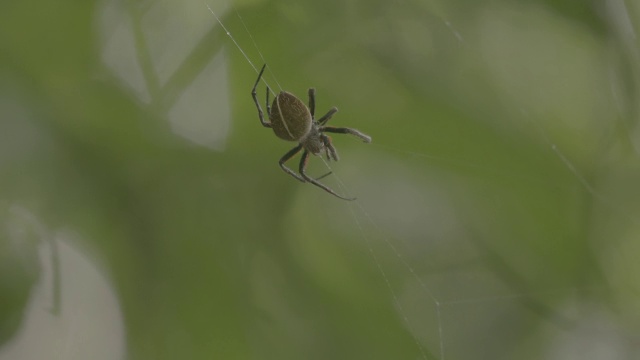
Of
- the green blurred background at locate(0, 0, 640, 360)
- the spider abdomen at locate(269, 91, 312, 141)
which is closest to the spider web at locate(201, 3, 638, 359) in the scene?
the green blurred background at locate(0, 0, 640, 360)

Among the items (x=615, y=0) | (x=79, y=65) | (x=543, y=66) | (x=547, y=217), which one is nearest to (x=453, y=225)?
(x=547, y=217)

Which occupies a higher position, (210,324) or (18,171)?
(18,171)

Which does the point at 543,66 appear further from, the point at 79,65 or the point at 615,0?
the point at 79,65

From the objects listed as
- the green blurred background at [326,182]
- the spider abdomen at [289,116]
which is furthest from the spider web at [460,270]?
the spider abdomen at [289,116]

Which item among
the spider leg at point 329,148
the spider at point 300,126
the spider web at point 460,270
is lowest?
the spider web at point 460,270

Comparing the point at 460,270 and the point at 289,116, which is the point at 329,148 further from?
the point at 460,270

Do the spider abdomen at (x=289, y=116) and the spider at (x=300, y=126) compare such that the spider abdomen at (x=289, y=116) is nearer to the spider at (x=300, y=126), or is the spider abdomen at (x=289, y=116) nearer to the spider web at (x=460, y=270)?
the spider at (x=300, y=126)

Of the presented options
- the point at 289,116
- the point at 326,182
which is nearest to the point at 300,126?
the point at 289,116
